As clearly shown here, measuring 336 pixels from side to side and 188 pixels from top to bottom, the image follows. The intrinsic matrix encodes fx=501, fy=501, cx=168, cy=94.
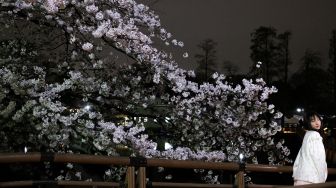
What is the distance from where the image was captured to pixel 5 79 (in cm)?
584

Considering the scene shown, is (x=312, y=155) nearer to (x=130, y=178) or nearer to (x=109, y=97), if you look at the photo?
(x=130, y=178)

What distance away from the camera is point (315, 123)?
14.9 ft

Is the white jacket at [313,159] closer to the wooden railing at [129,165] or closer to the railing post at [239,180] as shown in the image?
the wooden railing at [129,165]

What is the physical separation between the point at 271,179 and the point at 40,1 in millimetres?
9612

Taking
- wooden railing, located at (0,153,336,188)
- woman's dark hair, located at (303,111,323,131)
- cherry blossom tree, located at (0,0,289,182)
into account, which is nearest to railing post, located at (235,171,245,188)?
wooden railing, located at (0,153,336,188)

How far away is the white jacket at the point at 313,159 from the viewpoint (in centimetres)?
447

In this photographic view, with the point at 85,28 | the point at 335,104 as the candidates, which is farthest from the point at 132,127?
the point at 335,104

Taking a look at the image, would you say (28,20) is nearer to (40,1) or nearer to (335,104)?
(40,1)


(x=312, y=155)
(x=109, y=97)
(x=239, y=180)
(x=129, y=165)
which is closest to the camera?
(x=129, y=165)

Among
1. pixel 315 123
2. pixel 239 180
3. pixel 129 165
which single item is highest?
pixel 315 123

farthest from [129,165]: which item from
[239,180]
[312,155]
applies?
[312,155]

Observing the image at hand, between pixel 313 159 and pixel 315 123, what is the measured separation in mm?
325

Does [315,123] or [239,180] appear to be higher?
[315,123]

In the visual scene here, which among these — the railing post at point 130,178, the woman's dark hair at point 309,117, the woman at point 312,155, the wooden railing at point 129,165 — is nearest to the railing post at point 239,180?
the wooden railing at point 129,165
